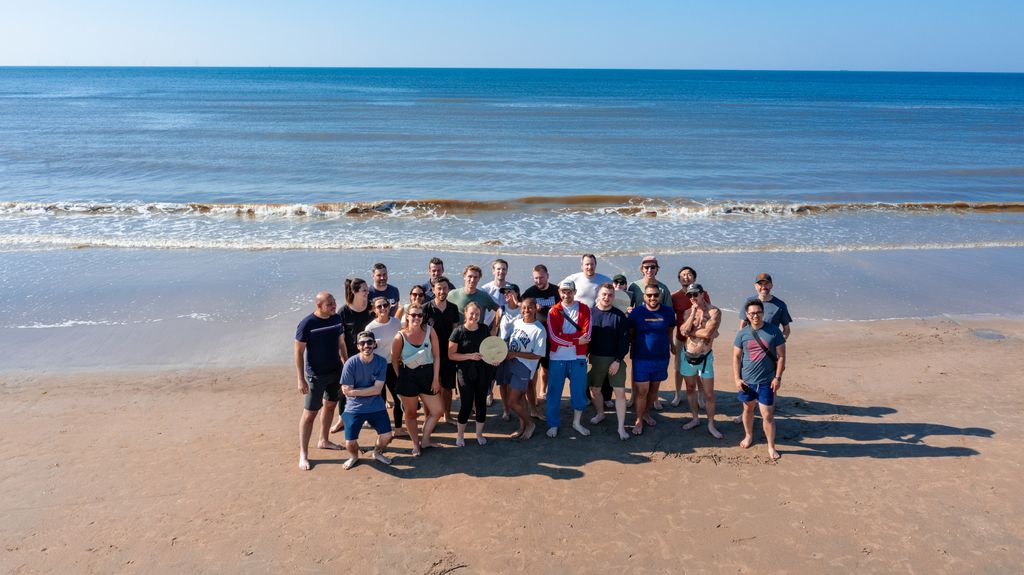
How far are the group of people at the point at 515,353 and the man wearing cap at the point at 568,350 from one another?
10 millimetres

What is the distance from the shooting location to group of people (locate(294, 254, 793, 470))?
606 cm

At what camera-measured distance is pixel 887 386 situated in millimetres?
7910

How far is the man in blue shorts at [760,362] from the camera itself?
6.12 meters

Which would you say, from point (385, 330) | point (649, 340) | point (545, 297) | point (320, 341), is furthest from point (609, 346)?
point (320, 341)

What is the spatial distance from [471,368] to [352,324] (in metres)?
1.28

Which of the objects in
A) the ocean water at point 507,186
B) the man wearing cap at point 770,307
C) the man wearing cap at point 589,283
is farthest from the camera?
the ocean water at point 507,186

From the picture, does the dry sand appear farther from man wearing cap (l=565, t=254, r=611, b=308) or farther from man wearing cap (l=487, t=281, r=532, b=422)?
man wearing cap (l=565, t=254, r=611, b=308)

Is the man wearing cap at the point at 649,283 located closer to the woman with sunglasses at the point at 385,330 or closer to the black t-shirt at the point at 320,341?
the woman with sunglasses at the point at 385,330

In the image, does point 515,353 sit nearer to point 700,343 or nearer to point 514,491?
point 514,491

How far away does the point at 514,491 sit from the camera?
5.72 m

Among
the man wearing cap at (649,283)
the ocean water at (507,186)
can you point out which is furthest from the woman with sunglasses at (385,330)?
the ocean water at (507,186)

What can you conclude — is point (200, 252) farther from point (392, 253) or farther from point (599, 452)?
point (599, 452)

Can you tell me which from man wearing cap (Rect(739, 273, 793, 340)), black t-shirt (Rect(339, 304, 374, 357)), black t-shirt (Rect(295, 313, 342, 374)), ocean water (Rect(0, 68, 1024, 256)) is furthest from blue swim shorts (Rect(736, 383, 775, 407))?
ocean water (Rect(0, 68, 1024, 256))

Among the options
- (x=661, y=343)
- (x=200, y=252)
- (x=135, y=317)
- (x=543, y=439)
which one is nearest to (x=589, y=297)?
(x=661, y=343)
